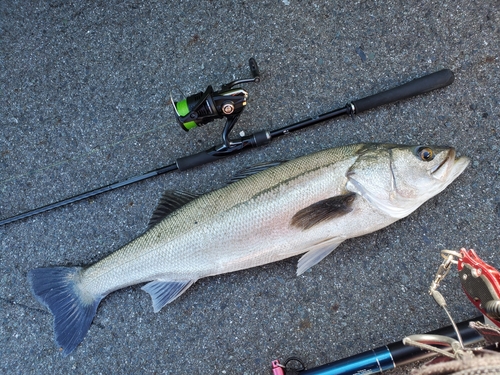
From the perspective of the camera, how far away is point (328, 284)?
244 cm

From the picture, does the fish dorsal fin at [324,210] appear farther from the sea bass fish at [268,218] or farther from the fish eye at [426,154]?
the fish eye at [426,154]

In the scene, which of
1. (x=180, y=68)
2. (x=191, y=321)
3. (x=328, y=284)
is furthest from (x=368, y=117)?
(x=191, y=321)

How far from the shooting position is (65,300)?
93.4 inches

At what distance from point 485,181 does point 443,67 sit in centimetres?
74

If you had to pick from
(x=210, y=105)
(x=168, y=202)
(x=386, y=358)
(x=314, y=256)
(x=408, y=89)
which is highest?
(x=210, y=105)

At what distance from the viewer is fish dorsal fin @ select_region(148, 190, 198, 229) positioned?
2354 millimetres

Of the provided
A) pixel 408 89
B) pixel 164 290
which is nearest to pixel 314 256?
pixel 164 290

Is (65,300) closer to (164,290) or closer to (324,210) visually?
(164,290)

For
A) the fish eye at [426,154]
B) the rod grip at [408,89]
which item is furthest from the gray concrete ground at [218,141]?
the fish eye at [426,154]

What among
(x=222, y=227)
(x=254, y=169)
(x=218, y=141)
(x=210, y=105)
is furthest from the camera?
(x=218, y=141)

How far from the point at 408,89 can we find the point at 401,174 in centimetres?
59

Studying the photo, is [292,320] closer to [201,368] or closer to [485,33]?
[201,368]

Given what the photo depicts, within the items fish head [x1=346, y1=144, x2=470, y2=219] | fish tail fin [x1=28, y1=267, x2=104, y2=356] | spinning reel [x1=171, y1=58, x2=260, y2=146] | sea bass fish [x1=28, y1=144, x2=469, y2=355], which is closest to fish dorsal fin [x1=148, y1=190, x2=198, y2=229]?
sea bass fish [x1=28, y1=144, x2=469, y2=355]

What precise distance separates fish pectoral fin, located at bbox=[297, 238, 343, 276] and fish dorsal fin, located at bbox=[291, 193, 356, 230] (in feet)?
0.63
